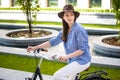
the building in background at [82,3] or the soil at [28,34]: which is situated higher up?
the building in background at [82,3]

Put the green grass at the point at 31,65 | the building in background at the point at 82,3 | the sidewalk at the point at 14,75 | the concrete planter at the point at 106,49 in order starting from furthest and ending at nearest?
1. the building in background at the point at 82,3
2. the concrete planter at the point at 106,49
3. the green grass at the point at 31,65
4. the sidewalk at the point at 14,75

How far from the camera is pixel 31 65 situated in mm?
8945

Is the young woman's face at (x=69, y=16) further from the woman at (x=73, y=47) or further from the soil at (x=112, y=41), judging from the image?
the soil at (x=112, y=41)

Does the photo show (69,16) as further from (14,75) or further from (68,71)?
(14,75)

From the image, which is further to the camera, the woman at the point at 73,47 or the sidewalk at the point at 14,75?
the sidewalk at the point at 14,75

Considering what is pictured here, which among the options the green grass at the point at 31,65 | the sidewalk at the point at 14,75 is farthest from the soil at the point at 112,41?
the sidewalk at the point at 14,75

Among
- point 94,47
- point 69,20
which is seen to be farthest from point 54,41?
point 94,47

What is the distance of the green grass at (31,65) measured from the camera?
7.98 metres

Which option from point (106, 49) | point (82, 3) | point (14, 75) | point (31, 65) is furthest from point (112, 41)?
point (82, 3)

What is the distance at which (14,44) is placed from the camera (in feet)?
41.0

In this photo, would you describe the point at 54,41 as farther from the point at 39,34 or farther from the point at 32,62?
the point at 39,34

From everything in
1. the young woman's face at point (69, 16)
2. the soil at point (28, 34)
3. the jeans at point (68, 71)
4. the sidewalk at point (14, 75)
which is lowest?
the sidewalk at point (14, 75)

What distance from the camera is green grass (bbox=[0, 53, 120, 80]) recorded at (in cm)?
798

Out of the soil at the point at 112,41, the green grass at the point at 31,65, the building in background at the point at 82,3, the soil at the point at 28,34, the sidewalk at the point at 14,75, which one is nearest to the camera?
the sidewalk at the point at 14,75
